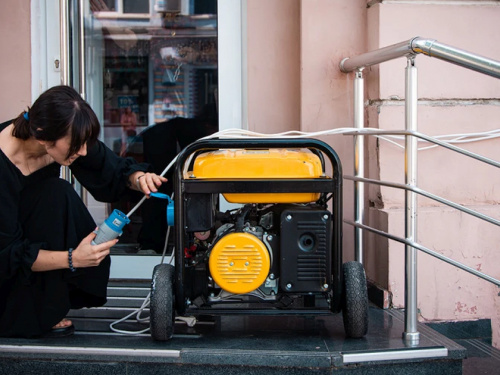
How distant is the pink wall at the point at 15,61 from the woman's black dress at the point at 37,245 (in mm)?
1160

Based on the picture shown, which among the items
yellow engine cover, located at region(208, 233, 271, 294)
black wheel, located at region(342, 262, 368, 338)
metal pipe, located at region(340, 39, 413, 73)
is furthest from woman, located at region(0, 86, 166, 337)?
metal pipe, located at region(340, 39, 413, 73)

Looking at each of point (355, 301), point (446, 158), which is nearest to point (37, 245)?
point (355, 301)

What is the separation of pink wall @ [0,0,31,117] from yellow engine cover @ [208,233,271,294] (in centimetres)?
189

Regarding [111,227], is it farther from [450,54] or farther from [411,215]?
[450,54]

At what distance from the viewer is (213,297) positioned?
8.60 ft

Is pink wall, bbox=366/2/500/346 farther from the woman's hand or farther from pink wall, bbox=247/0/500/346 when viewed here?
the woman's hand

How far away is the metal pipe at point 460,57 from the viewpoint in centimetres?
242

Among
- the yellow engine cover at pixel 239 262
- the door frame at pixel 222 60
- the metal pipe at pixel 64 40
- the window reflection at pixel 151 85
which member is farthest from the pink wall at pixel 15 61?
the yellow engine cover at pixel 239 262

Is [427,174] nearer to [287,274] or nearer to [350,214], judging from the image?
[350,214]

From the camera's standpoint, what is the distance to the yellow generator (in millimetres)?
2477

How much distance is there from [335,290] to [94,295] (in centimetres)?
102

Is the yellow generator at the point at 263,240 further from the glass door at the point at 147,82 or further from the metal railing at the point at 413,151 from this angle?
the glass door at the point at 147,82

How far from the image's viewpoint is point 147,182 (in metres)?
2.73

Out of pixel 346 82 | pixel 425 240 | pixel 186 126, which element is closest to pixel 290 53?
pixel 346 82
